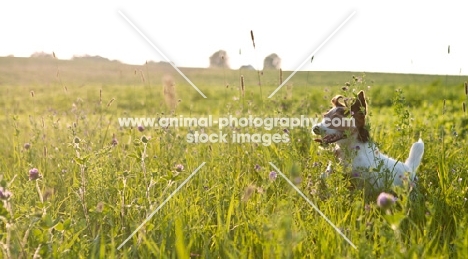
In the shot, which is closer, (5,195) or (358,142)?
(5,195)

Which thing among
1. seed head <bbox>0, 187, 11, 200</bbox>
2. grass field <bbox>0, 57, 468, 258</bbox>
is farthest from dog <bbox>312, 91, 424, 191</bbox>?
seed head <bbox>0, 187, 11, 200</bbox>

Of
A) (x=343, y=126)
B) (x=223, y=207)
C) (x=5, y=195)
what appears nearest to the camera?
(x=5, y=195)

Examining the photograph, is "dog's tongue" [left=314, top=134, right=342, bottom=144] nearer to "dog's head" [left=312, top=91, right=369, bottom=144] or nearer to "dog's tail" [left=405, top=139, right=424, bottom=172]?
"dog's head" [left=312, top=91, right=369, bottom=144]

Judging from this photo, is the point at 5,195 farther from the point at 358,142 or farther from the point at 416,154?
the point at 416,154

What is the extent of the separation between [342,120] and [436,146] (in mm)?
1394

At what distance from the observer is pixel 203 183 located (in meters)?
3.26

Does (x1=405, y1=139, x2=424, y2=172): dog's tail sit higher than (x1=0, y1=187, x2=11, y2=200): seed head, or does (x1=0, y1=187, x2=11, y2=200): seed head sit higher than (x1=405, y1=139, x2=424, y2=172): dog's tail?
(x1=0, y1=187, x2=11, y2=200): seed head

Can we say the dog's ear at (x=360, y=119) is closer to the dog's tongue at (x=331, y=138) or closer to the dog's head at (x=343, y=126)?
the dog's head at (x=343, y=126)

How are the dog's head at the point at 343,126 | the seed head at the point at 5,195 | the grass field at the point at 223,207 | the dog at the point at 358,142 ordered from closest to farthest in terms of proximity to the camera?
the seed head at the point at 5,195 → the grass field at the point at 223,207 → the dog at the point at 358,142 → the dog's head at the point at 343,126

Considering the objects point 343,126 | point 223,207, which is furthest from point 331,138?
point 223,207

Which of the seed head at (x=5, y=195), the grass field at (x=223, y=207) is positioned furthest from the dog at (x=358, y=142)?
the seed head at (x=5, y=195)

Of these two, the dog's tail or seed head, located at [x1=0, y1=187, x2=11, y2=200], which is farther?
the dog's tail

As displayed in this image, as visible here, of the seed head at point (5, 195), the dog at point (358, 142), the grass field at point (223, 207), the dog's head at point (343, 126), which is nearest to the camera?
the seed head at point (5, 195)

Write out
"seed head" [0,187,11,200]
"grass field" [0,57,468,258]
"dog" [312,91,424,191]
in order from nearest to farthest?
"seed head" [0,187,11,200], "grass field" [0,57,468,258], "dog" [312,91,424,191]
